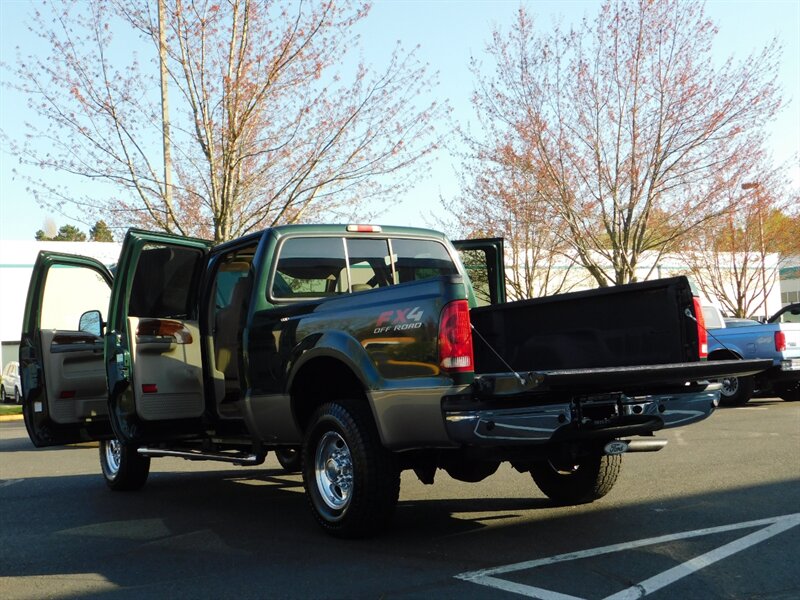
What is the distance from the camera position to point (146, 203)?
16.8 metres

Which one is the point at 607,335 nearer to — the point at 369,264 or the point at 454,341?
the point at 454,341

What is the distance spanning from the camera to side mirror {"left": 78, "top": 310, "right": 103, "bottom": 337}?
796 cm

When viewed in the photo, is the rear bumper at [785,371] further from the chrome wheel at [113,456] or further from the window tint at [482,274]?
the chrome wheel at [113,456]

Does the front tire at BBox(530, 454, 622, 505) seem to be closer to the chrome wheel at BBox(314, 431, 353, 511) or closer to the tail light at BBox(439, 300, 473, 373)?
the chrome wheel at BBox(314, 431, 353, 511)

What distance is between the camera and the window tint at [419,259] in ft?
23.6

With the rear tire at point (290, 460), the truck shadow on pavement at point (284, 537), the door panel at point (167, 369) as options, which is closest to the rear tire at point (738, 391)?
the truck shadow on pavement at point (284, 537)

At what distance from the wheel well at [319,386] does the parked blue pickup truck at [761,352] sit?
10.3 m

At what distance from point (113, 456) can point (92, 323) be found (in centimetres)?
142

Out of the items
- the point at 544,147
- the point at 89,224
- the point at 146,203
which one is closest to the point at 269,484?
the point at 146,203

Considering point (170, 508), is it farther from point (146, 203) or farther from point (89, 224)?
point (89, 224)

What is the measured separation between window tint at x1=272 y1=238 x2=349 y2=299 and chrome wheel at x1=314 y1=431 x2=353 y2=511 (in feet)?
4.20

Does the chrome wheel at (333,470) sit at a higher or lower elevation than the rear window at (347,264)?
Result: lower

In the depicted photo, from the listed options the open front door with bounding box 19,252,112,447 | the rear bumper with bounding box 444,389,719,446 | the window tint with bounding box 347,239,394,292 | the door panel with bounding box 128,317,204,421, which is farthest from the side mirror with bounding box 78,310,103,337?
the rear bumper with bounding box 444,389,719,446

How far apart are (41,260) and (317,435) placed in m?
3.68
